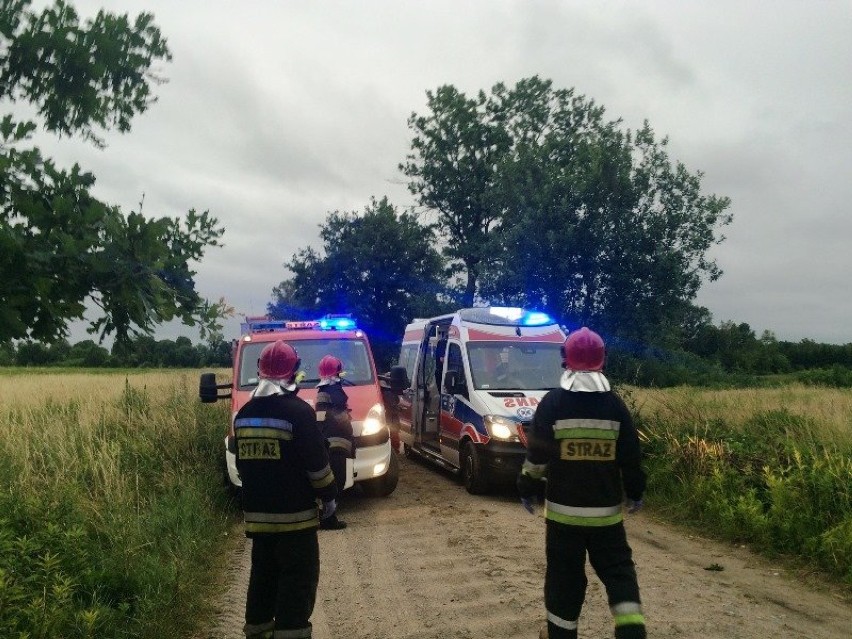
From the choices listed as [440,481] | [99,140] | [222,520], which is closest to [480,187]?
[440,481]

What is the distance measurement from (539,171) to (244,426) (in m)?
22.3

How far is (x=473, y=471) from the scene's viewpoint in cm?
1017

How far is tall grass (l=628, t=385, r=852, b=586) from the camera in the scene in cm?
697

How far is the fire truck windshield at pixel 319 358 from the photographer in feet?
31.9

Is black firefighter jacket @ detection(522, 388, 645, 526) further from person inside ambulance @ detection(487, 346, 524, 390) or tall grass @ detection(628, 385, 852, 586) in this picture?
person inside ambulance @ detection(487, 346, 524, 390)

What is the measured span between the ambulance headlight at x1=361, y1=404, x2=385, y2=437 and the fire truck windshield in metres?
0.59

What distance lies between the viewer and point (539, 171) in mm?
25203

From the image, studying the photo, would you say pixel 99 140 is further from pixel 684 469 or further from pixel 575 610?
pixel 684 469

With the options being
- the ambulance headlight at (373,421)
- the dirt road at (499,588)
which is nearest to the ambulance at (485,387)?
the ambulance headlight at (373,421)

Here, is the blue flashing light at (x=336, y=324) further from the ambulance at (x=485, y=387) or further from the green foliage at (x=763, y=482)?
the green foliage at (x=763, y=482)

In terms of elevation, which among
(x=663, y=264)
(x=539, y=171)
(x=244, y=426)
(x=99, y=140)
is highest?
(x=539, y=171)

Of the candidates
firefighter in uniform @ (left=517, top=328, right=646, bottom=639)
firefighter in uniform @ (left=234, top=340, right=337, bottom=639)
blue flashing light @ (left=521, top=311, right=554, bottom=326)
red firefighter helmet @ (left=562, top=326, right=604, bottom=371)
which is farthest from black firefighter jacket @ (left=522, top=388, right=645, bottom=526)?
blue flashing light @ (left=521, top=311, right=554, bottom=326)

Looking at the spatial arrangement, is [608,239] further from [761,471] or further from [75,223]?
[75,223]

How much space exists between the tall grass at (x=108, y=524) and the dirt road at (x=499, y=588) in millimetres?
501
